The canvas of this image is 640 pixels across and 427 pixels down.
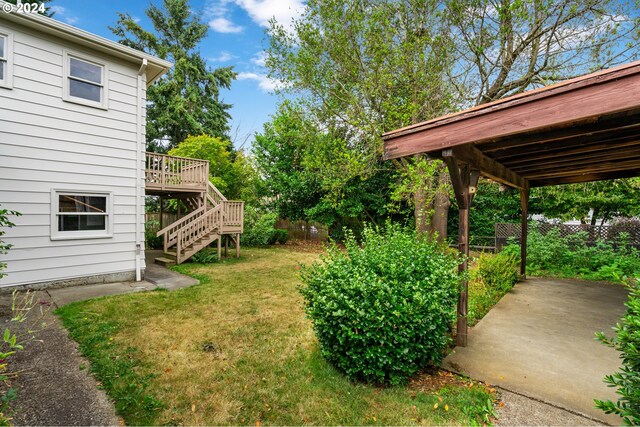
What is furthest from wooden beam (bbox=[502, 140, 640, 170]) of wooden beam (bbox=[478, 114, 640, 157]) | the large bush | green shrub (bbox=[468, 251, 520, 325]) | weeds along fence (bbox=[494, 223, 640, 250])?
weeds along fence (bbox=[494, 223, 640, 250])

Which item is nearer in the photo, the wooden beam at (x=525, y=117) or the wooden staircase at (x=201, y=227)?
the wooden beam at (x=525, y=117)

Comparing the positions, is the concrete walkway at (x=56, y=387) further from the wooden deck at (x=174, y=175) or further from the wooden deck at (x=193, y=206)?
the wooden deck at (x=174, y=175)

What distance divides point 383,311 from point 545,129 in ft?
7.86

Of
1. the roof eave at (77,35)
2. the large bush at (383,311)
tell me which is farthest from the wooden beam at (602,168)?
the roof eave at (77,35)

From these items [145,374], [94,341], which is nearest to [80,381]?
[145,374]

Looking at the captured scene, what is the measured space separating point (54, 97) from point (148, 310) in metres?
4.27

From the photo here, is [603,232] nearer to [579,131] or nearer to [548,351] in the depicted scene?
[548,351]

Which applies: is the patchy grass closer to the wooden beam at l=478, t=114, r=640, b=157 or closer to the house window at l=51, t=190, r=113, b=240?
the house window at l=51, t=190, r=113, b=240

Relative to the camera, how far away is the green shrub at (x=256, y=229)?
508 inches

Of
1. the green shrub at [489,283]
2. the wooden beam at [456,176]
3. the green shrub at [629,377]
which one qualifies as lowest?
the green shrub at [489,283]

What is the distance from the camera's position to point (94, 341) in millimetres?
3512

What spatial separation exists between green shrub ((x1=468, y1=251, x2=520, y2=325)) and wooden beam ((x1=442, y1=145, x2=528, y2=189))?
1575mm

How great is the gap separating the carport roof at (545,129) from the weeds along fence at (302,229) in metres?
11.2

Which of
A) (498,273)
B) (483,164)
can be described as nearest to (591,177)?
(498,273)
